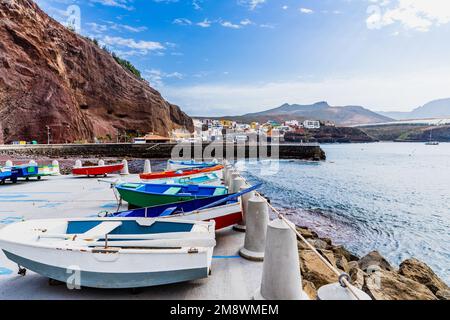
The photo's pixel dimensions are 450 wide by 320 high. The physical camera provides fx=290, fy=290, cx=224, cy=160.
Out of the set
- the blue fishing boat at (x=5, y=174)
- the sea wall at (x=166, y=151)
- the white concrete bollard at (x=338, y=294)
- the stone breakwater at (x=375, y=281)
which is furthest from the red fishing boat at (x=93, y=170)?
the sea wall at (x=166, y=151)

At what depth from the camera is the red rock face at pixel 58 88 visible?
171 feet

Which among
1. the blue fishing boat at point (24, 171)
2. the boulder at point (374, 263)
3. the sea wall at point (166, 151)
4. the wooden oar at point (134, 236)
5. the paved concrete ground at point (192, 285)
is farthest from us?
the sea wall at point (166, 151)

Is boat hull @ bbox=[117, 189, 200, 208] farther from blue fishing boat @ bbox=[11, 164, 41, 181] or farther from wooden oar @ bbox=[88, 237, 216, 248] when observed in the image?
blue fishing boat @ bbox=[11, 164, 41, 181]

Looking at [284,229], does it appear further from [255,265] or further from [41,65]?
[41,65]

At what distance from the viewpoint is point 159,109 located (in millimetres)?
80938

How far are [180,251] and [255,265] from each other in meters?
1.79

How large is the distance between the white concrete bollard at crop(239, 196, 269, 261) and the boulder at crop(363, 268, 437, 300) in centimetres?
201

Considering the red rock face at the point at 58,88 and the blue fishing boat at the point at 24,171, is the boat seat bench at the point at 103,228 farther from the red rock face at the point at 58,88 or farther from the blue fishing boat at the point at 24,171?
the red rock face at the point at 58,88

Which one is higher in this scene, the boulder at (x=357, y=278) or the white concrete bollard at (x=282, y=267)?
the white concrete bollard at (x=282, y=267)

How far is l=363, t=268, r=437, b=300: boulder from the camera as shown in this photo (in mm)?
5211

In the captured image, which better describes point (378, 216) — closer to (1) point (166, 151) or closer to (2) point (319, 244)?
(2) point (319, 244)

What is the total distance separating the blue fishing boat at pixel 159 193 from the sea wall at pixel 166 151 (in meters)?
40.4

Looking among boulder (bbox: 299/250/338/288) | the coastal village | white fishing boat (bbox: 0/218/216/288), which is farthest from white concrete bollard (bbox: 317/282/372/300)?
boulder (bbox: 299/250/338/288)

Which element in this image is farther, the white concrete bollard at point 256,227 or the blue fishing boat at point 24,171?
the blue fishing boat at point 24,171
